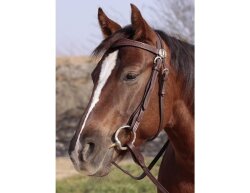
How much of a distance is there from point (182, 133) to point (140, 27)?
388 millimetres

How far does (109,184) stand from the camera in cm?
183

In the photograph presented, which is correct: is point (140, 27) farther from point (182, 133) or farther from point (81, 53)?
point (81, 53)

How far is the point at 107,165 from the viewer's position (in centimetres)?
121

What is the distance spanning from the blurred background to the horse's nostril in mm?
666

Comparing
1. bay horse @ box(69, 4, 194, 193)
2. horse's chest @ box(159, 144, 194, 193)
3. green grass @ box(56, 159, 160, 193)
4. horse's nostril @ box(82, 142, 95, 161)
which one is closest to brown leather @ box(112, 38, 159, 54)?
bay horse @ box(69, 4, 194, 193)

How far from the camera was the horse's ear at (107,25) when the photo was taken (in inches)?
52.7

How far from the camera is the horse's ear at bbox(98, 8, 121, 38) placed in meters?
1.34

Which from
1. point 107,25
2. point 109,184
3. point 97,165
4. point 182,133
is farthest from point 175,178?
A: point 107,25

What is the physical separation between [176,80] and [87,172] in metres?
0.41

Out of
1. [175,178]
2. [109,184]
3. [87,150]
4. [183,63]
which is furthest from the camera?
[109,184]

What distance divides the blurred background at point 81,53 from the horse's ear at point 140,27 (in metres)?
0.54

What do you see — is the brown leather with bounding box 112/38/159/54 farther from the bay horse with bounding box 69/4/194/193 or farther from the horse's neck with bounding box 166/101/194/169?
the horse's neck with bounding box 166/101/194/169

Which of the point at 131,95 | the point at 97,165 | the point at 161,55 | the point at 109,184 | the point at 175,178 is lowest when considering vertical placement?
the point at 109,184
